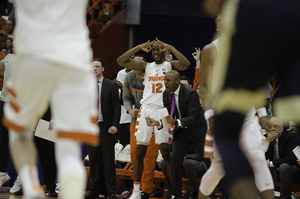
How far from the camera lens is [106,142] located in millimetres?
7145

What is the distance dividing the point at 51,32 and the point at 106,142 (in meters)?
4.86

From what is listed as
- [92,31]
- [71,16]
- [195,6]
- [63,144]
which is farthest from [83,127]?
[195,6]

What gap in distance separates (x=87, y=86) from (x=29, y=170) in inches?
21.9

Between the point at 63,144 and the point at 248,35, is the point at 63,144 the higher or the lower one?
the lower one

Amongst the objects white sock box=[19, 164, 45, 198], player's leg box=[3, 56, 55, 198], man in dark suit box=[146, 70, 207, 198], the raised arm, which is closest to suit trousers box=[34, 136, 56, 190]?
man in dark suit box=[146, 70, 207, 198]

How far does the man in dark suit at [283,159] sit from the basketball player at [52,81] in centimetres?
421

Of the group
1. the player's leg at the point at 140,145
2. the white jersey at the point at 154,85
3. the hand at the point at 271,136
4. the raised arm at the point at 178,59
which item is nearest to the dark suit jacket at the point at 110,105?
the player's leg at the point at 140,145

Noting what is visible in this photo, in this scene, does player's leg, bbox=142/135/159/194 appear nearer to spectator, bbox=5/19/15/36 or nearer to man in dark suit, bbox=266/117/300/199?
man in dark suit, bbox=266/117/300/199

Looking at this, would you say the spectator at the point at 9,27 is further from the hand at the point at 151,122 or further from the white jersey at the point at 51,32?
the white jersey at the point at 51,32

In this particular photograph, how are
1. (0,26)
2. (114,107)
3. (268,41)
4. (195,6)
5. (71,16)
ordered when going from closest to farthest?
1. (268,41)
2. (71,16)
3. (114,107)
4. (0,26)
5. (195,6)

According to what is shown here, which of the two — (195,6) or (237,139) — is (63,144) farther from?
(195,6)

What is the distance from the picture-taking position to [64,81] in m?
2.39

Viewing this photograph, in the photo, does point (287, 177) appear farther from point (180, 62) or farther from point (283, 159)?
Answer: point (180, 62)

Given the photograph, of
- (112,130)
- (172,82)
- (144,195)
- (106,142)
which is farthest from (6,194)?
(172,82)
